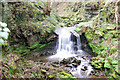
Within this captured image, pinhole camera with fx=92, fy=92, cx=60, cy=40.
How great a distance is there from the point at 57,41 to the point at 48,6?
3719 millimetres

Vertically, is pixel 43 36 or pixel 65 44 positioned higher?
pixel 43 36

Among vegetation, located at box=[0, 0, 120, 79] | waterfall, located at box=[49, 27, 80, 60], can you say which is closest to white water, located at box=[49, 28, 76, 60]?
waterfall, located at box=[49, 27, 80, 60]

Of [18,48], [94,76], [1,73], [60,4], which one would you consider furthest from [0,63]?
[60,4]

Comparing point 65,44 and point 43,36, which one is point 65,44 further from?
point 43,36

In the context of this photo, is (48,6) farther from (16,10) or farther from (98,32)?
(98,32)

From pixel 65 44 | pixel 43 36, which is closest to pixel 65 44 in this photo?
pixel 65 44

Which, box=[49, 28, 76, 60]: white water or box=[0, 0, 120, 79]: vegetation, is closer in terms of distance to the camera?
box=[0, 0, 120, 79]: vegetation

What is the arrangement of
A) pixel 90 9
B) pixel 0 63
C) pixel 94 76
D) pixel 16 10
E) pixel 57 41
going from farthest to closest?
pixel 90 9 < pixel 57 41 < pixel 16 10 < pixel 94 76 < pixel 0 63

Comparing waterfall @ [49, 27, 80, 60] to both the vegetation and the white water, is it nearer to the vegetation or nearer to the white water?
the white water

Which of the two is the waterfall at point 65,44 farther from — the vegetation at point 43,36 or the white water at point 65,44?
the vegetation at point 43,36

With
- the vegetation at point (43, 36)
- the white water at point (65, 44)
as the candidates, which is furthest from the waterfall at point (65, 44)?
the vegetation at point (43, 36)

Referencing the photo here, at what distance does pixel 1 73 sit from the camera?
227 centimetres

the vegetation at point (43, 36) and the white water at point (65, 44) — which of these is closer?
the vegetation at point (43, 36)

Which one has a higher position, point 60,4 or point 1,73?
point 60,4
